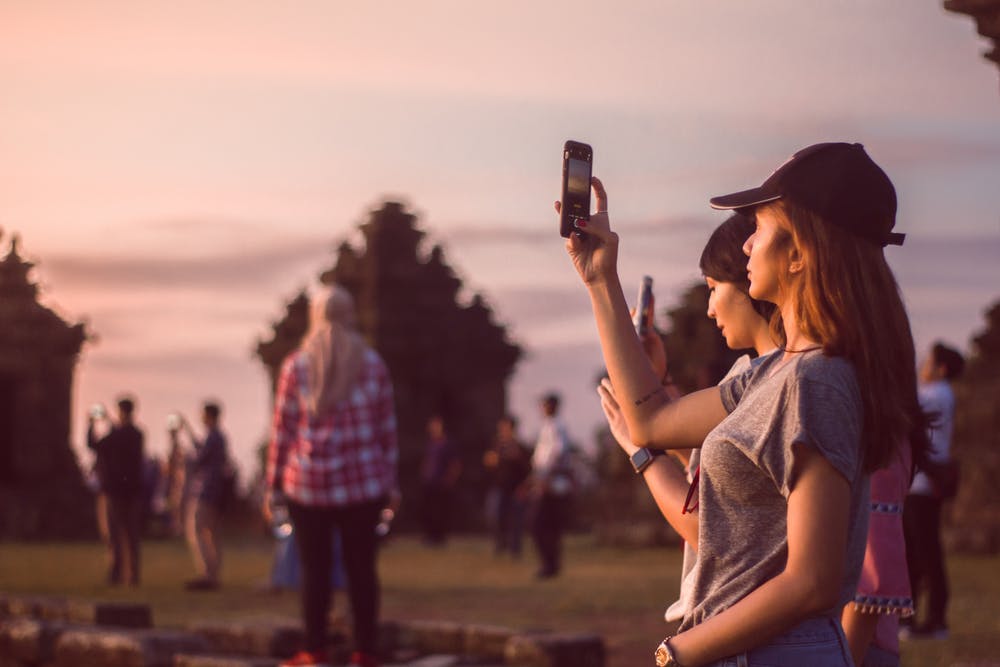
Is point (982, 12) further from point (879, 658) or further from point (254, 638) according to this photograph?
point (254, 638)

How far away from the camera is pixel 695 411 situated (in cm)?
300

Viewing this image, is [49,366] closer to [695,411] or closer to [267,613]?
[267,613]

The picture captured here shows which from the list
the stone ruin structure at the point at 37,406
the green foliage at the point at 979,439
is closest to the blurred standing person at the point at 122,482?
the green foliage at the point at 979,439

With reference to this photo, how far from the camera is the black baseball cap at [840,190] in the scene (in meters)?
2.79

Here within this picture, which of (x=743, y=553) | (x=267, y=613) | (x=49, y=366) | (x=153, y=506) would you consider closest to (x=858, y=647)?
(x=743, y=553)

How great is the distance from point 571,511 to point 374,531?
938 inches

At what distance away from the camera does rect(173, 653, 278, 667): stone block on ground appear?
788 cm

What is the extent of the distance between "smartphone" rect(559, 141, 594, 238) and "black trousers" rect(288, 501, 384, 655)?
4.97m

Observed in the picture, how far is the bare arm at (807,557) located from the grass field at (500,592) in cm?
418

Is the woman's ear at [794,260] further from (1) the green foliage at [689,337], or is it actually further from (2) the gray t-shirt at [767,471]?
(1) the green foliage at [689,337]

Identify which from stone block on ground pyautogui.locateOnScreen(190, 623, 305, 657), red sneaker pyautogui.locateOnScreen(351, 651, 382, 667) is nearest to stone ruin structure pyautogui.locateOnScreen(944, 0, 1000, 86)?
red sneaker pyautogui.locateOnScreen(351, 651, 382, 667)

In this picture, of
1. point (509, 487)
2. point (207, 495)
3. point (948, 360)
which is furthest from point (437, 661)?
point (509, 487)

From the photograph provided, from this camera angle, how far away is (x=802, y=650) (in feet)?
9.03

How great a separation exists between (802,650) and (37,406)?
30.1m
